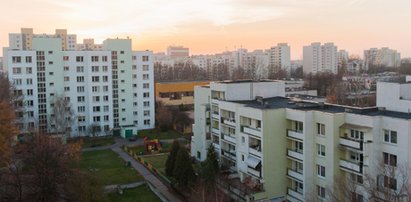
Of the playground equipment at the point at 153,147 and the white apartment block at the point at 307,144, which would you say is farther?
the playground equipment at the point at 153,147

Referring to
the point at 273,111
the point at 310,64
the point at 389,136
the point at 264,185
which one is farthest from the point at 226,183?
the point at 310,64

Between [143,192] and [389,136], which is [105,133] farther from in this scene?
[389,136]

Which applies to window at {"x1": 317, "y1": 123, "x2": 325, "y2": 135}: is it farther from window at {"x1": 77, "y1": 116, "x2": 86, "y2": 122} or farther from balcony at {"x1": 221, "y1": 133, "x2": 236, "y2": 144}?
window at {"x1": 77, "y1": 116, "x2": 86, "y2": 122}

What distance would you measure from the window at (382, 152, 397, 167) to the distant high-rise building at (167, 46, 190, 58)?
174m

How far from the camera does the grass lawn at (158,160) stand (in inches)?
1396

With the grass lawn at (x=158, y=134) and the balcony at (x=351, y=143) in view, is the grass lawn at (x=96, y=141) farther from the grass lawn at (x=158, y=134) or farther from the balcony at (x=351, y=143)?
the balcony at (x=351, y=143)

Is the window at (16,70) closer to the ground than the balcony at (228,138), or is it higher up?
higher up

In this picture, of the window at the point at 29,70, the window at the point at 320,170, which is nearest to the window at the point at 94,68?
the window at the point at 29,70

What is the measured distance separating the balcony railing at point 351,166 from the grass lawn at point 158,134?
28.5m

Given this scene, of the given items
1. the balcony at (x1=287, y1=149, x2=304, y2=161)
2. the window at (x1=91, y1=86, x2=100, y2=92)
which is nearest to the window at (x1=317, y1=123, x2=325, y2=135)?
the balcony at (x1=287, y1=149, x2=304, y2=161)

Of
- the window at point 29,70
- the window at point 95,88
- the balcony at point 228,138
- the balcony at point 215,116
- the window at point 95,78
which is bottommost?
the balcony at point 228,138

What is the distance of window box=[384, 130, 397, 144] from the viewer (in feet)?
64.3

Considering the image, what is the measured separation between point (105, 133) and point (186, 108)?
11.3 metres

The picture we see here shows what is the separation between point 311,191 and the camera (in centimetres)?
2303
